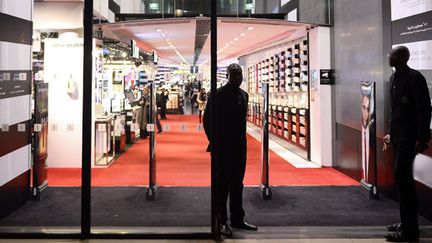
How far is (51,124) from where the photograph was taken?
25.6 ft

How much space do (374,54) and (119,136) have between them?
19.6ft

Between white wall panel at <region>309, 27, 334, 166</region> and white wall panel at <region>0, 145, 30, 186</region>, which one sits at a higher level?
white wall panel at <region>309, 27, 334, 166</region>

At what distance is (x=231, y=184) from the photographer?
13.4 ft

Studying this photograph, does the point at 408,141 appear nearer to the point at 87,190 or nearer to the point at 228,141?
the point at 228,141

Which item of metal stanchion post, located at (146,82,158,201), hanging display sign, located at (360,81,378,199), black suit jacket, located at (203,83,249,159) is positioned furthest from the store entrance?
black suit jacket, located at (203,83,249,159)

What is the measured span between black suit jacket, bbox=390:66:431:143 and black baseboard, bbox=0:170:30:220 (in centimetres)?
401

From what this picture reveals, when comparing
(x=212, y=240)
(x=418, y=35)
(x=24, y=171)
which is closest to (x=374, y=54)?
(x=418, y=35)

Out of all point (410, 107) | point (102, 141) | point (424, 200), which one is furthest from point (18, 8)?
point (424, 200)

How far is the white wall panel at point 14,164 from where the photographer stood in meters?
4.47

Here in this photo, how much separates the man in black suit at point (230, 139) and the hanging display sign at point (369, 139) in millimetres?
2162

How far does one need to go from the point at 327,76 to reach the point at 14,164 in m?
5.35

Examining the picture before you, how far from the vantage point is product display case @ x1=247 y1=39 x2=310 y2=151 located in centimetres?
947

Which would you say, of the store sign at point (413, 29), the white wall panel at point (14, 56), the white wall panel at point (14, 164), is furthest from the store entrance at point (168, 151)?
the store sign at point (413, 29)

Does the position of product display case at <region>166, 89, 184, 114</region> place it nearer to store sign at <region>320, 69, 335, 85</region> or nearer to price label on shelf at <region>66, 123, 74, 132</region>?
price label on shelf at <region>66, 123, 74, 132</region>
